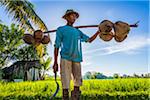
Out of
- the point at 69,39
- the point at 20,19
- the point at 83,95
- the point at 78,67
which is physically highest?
the point at 20,19

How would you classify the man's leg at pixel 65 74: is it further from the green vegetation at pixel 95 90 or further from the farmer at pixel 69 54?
the green vegetation at pixel 95 90

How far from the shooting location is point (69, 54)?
15.3 ft

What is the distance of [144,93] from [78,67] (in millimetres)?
4730

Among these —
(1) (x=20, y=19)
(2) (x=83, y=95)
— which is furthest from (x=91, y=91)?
(1) (x=20, y=19)

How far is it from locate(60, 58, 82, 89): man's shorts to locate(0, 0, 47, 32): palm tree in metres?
4.10

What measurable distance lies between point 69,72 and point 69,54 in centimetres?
20

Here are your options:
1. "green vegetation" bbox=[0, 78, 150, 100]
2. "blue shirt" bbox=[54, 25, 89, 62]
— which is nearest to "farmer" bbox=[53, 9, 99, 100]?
"blue shirt" bbox=[54, 25, 89, 62]

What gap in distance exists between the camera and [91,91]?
9.16 m

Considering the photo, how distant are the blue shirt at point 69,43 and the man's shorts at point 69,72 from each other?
57 mm

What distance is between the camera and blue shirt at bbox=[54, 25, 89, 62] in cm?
468

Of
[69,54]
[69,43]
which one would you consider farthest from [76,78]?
[69,43]

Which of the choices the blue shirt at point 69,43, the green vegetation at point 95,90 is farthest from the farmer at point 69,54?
the green vegetation at point 95,90

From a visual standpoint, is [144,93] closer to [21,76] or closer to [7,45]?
[21,76]

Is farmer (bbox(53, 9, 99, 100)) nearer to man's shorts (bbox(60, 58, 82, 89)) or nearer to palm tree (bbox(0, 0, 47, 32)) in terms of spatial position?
man's shorts (bbox(60, 58, 82, 89))
